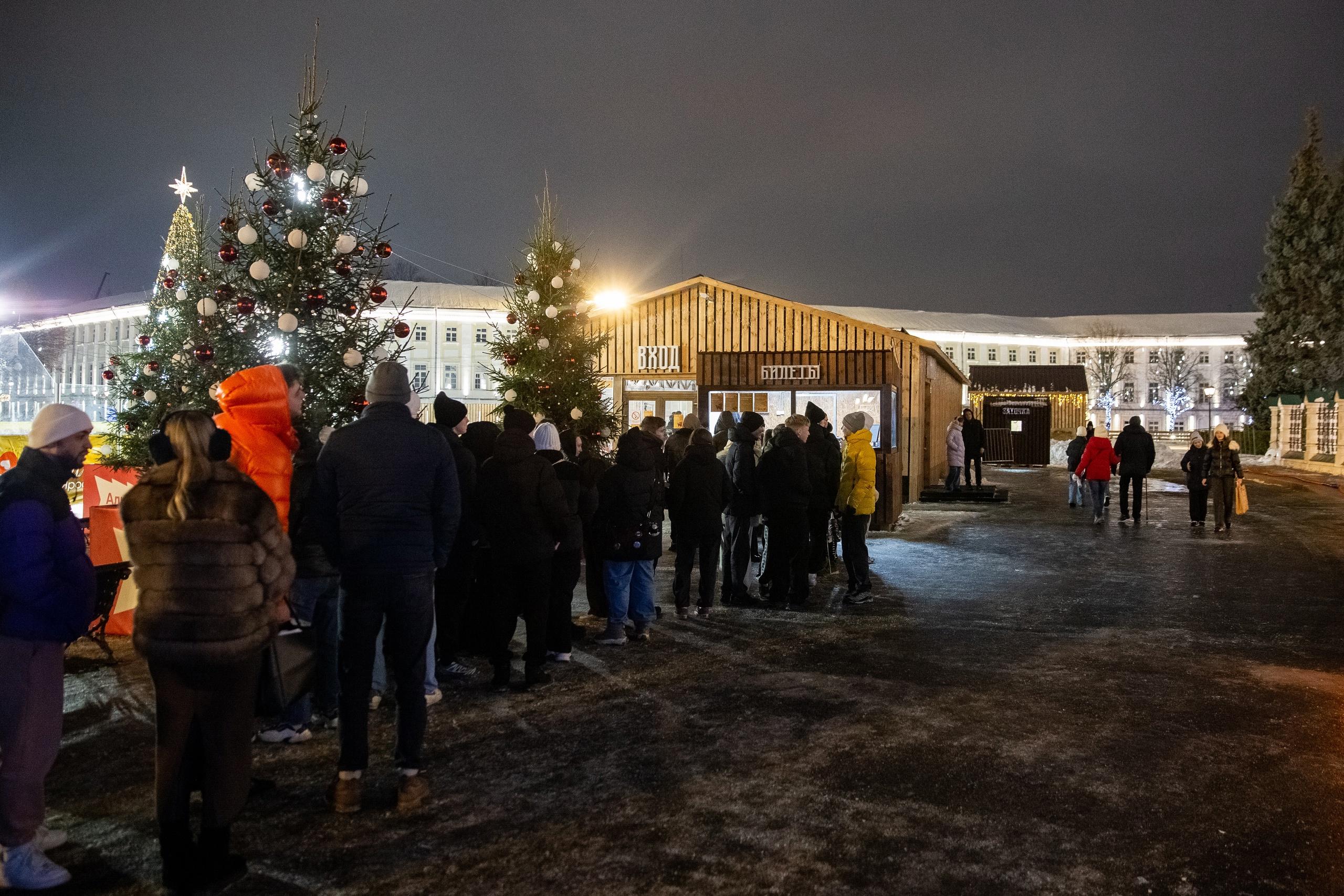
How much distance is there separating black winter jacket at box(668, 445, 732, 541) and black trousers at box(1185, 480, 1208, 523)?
11351 mm

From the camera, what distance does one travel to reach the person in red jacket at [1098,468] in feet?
54.7

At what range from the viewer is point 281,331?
7.81 m

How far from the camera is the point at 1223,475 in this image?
50.8 ft

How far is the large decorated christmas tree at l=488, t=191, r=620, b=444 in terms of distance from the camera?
12.9 meters

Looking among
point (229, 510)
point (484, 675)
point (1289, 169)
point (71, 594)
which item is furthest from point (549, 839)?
point (1289, 169)

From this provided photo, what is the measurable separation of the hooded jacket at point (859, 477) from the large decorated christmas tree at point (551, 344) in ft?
14.2

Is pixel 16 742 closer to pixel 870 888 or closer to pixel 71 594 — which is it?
pixel 71 594

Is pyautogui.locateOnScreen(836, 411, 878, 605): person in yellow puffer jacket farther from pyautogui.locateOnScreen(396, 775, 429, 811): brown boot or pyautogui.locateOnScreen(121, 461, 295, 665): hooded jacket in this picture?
pyautogui.locateOnScreen(121, 461, 295, 665): hooded jacket

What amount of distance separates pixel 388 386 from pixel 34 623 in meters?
1.65

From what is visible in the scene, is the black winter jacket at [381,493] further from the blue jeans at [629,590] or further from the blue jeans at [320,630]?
the blue jeans at [629,590]

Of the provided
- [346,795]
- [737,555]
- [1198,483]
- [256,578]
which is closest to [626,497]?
[737,555]

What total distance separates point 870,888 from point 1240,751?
277cm

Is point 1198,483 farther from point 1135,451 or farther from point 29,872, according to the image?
point 29,872

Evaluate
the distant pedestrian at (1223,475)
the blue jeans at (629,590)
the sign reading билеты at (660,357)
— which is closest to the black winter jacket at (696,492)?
the blue jeans at (629,590)
